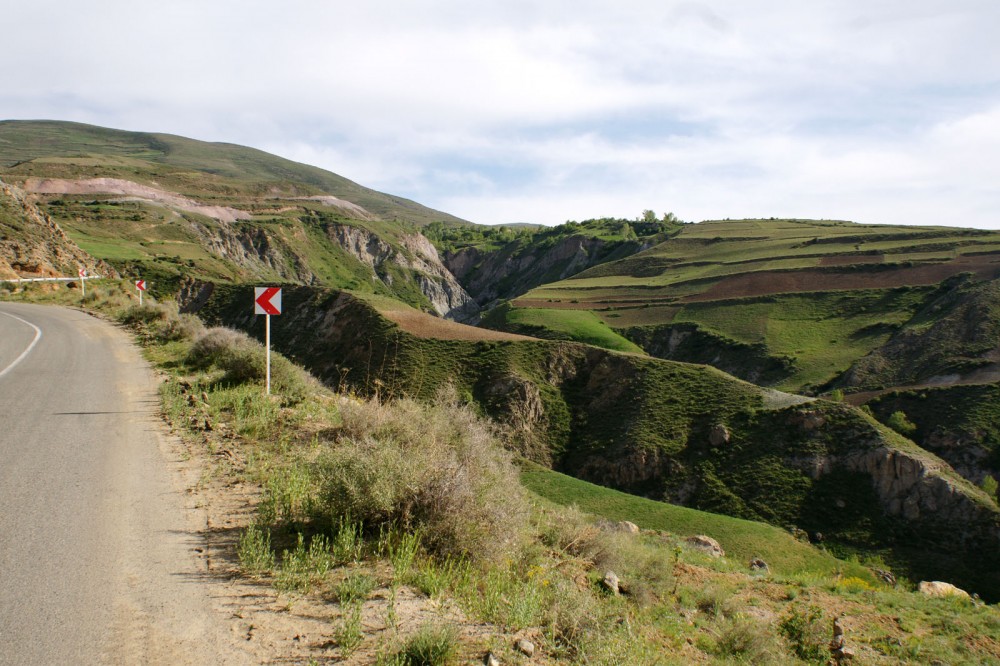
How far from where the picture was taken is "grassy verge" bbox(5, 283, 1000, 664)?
16.8ft

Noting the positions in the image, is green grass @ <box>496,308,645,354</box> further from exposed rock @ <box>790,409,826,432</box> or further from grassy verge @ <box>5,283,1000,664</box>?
grassy verge @ <box>5,283,1000,664</box>

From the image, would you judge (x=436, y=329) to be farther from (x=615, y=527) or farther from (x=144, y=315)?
(x=615, y=527)

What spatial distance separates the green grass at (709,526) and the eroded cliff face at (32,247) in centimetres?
3541

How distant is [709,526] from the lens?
25.1 m

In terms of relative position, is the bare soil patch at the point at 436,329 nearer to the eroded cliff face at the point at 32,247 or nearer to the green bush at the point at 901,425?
the eroded cliff face at the point at 32,247

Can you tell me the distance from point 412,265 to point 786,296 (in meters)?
73.9

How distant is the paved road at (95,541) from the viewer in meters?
4.18

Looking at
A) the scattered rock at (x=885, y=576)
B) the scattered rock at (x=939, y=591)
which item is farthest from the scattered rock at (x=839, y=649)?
the scattered rock at (x=885, y=576)

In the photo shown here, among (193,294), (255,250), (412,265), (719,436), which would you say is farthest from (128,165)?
(719,436)

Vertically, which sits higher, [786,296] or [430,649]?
[786,296]

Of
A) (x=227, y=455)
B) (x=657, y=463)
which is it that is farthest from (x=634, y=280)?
(x=227, y=455)

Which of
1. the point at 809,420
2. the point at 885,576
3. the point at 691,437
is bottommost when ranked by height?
the point at 885,576

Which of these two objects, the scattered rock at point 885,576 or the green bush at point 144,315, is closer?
the green bush at point 144,315

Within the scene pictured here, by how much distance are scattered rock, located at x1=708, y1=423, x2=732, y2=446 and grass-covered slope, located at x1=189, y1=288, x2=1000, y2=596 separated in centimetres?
8
